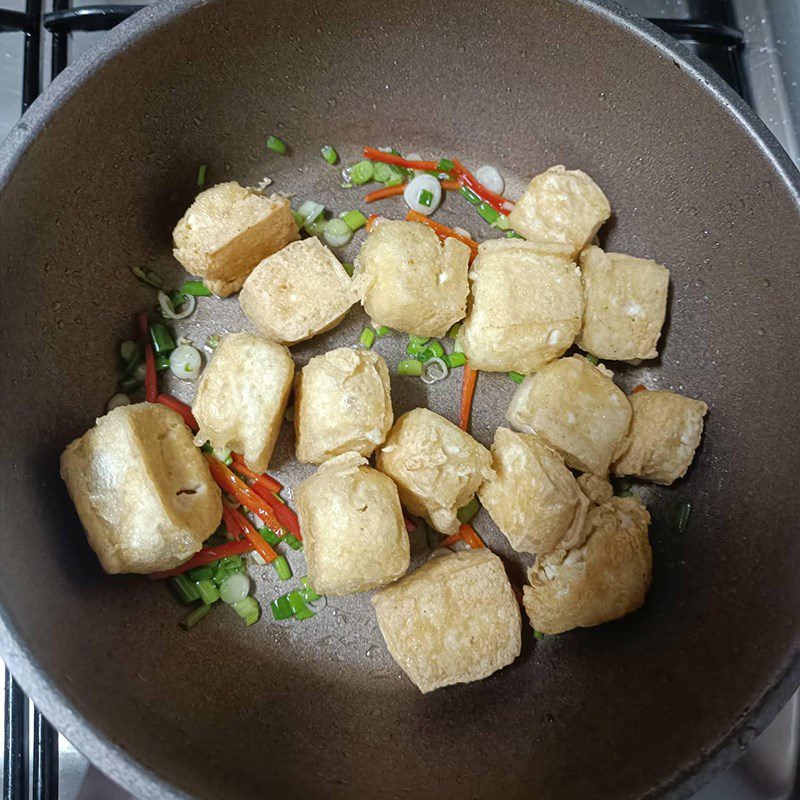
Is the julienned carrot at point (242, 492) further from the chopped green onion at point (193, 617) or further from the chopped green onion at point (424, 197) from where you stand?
the chopped green onion at point (424, 197)

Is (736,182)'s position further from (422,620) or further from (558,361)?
(422,620)

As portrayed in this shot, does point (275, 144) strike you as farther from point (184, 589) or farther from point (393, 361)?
point (184, 589)

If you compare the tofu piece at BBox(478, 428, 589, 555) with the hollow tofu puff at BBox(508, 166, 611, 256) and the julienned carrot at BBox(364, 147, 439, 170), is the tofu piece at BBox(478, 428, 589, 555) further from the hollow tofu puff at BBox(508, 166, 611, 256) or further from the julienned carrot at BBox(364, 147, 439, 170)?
the julienned carrot at BBox(364, 147, 439, 170)

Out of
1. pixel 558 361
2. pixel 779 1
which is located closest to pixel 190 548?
pixel 558 361

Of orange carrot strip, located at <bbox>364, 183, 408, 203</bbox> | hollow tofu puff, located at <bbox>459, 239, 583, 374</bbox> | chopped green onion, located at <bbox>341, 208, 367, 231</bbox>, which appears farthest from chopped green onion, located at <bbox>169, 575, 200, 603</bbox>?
orange carrot strip, located at <bbox>364, 183, 408, 203</bbox>

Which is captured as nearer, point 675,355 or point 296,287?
point 296,287

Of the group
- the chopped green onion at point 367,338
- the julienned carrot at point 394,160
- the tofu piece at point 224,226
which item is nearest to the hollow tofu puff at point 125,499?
the tofu piece at point 224,226
